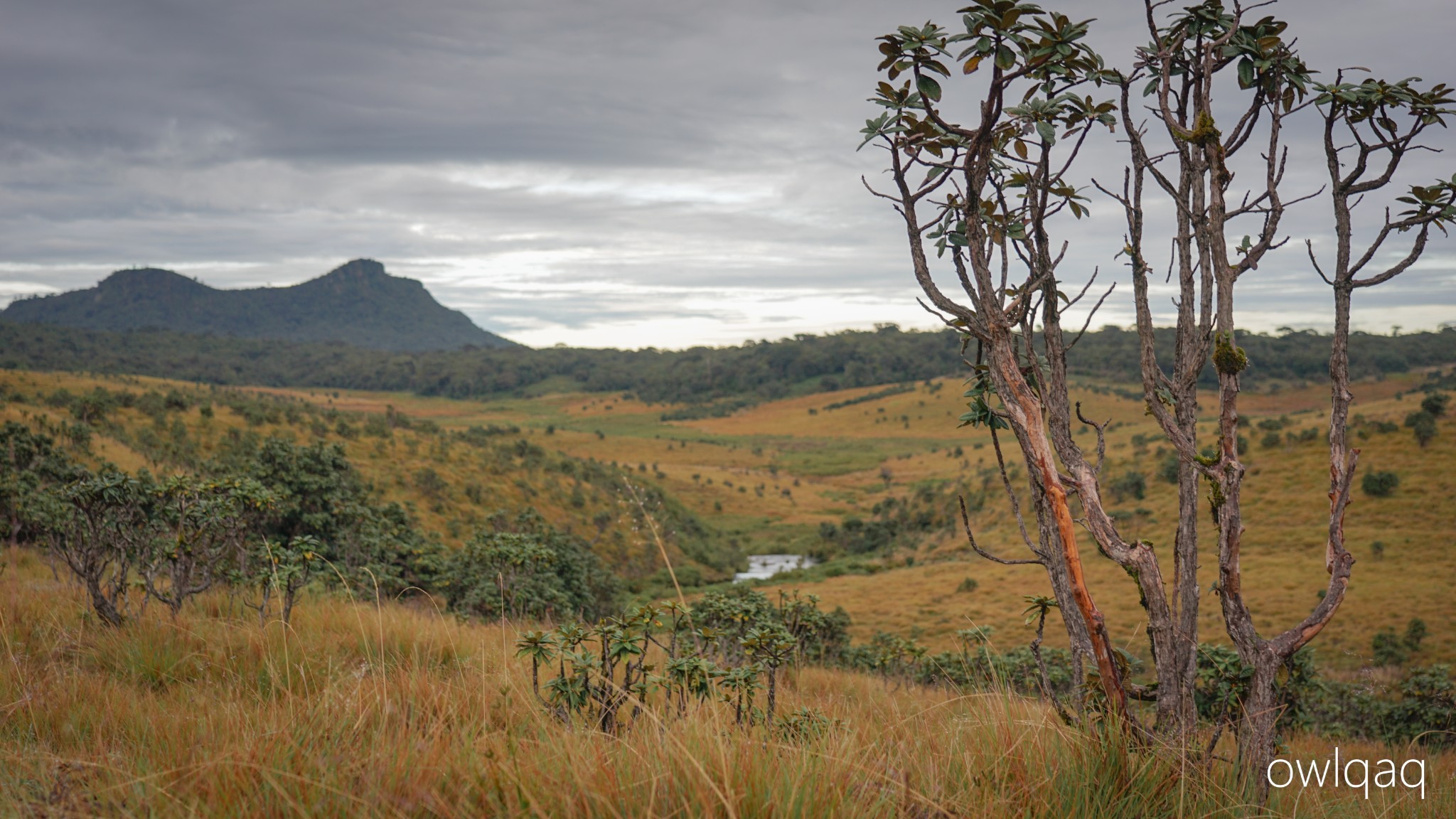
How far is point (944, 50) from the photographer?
266 centimetres

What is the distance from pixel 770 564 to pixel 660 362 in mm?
126185

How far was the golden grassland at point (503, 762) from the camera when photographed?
2104 mm

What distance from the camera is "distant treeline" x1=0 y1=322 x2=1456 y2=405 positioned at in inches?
3688

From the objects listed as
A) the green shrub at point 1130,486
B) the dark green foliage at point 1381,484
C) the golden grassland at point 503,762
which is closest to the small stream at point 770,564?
the green shrub at point 1130,486

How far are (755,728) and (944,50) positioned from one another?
2311 millimetres

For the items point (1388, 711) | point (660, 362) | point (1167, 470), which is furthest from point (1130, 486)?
point (660, 362)

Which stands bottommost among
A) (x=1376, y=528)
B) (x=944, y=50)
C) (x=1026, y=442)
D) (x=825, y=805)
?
(x=1376, y=528)

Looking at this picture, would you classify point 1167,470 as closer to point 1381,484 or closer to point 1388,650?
point 1381,484

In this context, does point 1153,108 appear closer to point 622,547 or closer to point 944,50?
point 944,50

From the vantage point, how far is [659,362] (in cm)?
15675

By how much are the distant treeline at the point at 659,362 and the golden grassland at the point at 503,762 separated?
9189cm

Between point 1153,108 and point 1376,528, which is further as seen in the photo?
point 1376,528

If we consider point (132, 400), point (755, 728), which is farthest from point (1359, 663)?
point (132, 400)

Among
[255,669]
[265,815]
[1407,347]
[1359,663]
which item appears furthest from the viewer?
[1407,347]
